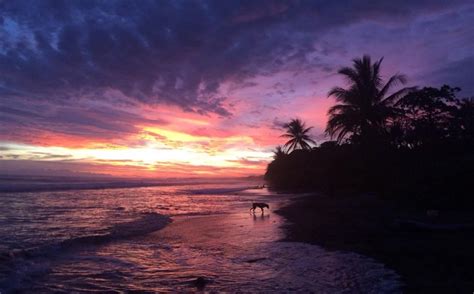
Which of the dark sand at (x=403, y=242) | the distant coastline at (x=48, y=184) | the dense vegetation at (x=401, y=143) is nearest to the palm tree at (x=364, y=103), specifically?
the dense vegetation at (x=401, y=143)

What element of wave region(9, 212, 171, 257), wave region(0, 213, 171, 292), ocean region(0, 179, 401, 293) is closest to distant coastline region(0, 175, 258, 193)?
wave region(9, 212, 171, 257)

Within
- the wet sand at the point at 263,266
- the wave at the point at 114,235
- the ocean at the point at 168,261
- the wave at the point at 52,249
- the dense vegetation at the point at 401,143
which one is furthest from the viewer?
the dense vegetation at the point at 401,143

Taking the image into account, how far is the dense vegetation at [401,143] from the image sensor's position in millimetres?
20938

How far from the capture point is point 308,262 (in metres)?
10.3

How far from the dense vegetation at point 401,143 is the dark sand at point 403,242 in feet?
7.77

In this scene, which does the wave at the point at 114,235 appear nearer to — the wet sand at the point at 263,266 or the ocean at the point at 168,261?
the ocean at the point at 168,261

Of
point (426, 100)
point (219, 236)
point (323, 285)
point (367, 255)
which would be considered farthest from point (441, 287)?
point (426, 100)

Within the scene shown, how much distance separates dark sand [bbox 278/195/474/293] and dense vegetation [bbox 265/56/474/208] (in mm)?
2369

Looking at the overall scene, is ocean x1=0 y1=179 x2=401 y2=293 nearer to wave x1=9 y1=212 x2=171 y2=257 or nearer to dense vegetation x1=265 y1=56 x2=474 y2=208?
wave x1=9 y1=212 x2=171 y2=257

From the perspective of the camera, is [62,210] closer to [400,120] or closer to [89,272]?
[89,272]

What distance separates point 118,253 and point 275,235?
19.4 feet

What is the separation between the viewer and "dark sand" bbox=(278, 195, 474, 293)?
8.29 metres

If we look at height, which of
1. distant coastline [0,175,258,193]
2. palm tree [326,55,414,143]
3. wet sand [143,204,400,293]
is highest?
palm tree [326,55,414,143]

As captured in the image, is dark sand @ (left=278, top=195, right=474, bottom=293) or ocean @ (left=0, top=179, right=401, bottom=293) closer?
dark sand @ (left=278, top=195, right=474, bottom=293)
